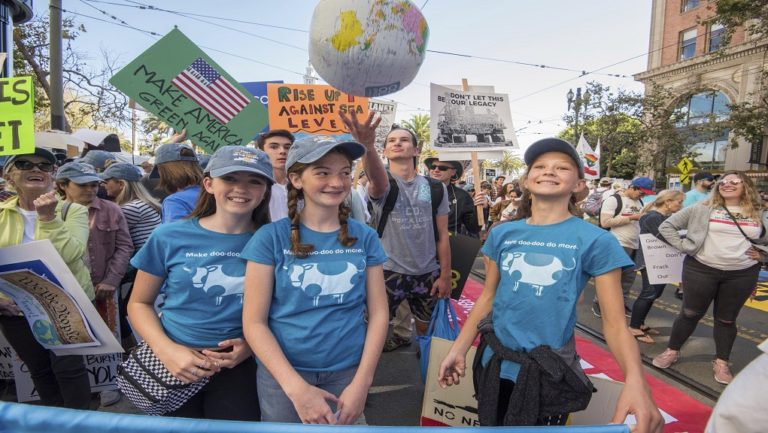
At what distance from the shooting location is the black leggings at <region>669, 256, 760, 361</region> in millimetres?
3486

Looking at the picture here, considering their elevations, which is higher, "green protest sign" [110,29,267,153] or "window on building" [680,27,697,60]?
"window on building" [680,27,697,60]

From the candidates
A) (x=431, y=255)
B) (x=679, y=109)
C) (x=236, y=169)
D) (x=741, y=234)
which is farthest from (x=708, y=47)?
(x=236, y=169)

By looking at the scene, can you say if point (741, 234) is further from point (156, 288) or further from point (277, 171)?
point (156, 288)

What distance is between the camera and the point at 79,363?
2459 mm

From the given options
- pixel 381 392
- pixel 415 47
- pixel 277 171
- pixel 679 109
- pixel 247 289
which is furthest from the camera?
pixel 679 109

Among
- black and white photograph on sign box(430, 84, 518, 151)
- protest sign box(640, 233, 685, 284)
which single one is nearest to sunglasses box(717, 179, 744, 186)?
protest sign box(640, 233, 685, 284)

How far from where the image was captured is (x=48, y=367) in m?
2.54

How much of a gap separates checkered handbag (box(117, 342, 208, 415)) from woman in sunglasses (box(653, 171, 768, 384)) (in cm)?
393

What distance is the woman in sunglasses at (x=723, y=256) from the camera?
347 cm

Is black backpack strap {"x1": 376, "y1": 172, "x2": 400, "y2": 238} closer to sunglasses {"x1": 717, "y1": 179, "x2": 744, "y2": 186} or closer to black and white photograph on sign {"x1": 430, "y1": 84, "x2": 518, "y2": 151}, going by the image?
black and white photograph on sign {"x1": 430, "y1": 84, "x2": 518, "y2": 151}

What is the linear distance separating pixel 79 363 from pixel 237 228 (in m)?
1.56

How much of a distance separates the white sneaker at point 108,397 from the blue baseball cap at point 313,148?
2.69 m

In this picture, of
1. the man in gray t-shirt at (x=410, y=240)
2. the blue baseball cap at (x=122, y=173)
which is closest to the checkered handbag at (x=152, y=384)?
the man in gray t-shirt at (x=410, y=240)

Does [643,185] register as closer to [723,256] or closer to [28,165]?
[723,256]
